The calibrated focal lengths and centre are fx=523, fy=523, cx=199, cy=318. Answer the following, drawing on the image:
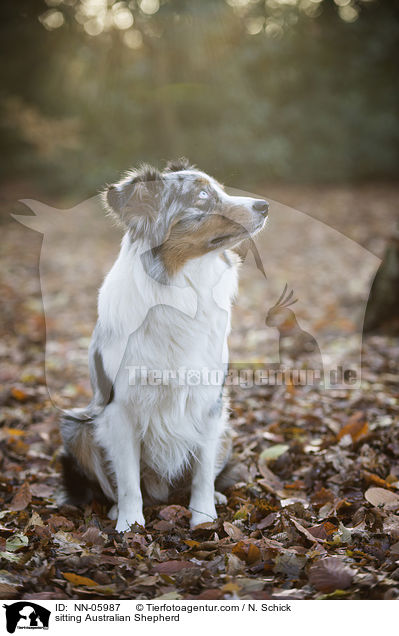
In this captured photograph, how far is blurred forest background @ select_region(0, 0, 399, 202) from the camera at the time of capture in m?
6.89

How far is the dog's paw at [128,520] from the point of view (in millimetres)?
2477

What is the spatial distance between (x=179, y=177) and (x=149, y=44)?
20.1ft

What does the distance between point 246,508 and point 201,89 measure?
8554 mm

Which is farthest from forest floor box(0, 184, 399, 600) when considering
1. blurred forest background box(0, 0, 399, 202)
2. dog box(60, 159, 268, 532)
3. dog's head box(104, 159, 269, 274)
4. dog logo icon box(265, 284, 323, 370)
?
blurred forest background box(0, 0, 399, 202)

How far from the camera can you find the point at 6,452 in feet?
11.0

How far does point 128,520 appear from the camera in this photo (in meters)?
2.49

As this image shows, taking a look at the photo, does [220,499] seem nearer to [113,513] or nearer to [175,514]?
[175,514]

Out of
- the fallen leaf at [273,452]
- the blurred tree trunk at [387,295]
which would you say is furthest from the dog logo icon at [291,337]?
the fallen leaf at [273,452]

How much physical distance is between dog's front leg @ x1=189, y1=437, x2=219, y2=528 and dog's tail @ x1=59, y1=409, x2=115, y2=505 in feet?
1.44

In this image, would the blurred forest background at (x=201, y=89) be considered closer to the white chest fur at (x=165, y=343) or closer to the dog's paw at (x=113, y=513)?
the white chest fur at (x=165, y=343)

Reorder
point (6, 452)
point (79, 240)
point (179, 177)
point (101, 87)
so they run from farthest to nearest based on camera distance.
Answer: point (101, 87)
point (79, 240)
point (6, 452)
point (179, 177)

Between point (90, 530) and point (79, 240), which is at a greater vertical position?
point (79, 240)
